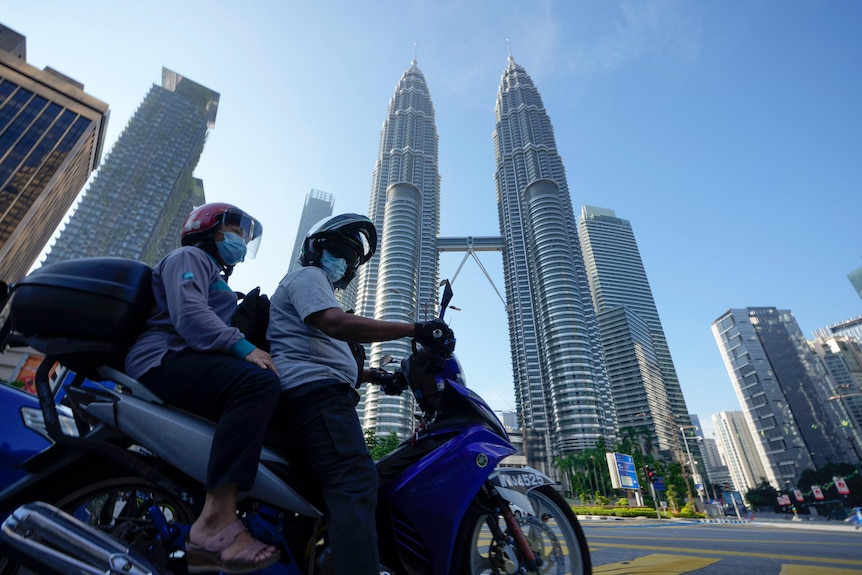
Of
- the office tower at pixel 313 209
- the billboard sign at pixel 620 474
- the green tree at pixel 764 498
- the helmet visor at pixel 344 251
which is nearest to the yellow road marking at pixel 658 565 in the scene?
the helmet visor at pixel 344 251

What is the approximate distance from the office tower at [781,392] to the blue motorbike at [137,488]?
379 feet

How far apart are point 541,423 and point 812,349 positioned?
7021cm

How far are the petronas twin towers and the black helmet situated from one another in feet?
224

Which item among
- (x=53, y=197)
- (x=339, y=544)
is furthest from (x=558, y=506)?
(x=53, y=197)

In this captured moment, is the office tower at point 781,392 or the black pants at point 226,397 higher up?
the office tower at point 781,392

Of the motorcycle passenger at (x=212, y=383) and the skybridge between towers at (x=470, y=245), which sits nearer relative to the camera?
the motorcycle passenger at (x=212, y=383)

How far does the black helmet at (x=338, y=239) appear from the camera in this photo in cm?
225

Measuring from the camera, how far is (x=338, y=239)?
89.3 inches

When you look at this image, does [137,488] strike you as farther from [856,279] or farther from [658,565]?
[856,279]

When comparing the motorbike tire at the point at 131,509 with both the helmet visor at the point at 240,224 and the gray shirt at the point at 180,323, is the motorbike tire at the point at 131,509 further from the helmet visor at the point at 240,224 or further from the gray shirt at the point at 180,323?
the helmet visor at the point at 240,224

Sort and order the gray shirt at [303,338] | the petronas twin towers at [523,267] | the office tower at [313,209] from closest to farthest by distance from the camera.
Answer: the gray shirt at [303,338]
the petronas twin towers at [523,267]
the office tower at [313,209]

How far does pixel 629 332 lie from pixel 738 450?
2213 inches

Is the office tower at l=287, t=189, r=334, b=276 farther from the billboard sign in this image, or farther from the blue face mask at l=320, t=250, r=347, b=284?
the blue face mask at l=320, t=250, r=347, b=284

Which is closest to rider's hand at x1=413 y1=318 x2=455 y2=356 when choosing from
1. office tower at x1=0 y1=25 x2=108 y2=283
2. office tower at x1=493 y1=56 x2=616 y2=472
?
office tower at x1=493 y1=56 x2=616 y2=472
